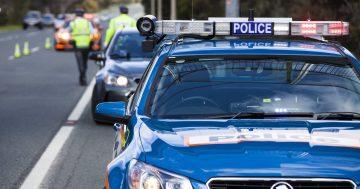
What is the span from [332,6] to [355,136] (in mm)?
16187

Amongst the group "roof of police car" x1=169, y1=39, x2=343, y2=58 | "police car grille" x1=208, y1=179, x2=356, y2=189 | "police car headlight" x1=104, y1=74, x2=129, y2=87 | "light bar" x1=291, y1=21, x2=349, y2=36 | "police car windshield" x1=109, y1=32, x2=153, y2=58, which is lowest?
"police car headlight" x1=104, y1=74, x2=129, y2=87

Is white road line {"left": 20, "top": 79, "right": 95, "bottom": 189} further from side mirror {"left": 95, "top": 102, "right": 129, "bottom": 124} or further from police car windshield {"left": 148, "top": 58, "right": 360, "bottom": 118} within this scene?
police car windshield {"left": 148, "top": 58, "right": 360, "bottom": 118}

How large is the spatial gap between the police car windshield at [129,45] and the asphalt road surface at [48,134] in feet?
3.68

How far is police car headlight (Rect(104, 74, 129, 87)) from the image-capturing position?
1334cm

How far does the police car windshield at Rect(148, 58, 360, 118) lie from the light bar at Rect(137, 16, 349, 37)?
71 cm

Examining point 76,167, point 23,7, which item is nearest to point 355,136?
point 76,167

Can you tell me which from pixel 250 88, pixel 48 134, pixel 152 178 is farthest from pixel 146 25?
pixel 48 134

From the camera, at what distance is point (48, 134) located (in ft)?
41.2

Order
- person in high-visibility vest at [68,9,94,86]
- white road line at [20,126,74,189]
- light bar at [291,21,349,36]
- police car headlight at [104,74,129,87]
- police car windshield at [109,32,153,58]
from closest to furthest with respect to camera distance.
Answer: light bar at [291,21,349,36] → white road line at [20,126,74,189] → police car headlight at [104,74,129,87] → police car windshield at [109,32,153,58] → person in high-visibility vest at [68,9,94,86]

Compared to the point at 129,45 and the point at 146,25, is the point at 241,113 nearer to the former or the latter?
the point at 146,25

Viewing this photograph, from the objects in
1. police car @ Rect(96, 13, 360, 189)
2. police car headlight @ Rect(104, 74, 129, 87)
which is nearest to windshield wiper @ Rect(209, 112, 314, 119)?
police car @ Rect(96, 13, 360, 189)

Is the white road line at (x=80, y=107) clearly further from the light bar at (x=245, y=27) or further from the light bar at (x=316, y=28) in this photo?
the light bar at (x=316, y=28)

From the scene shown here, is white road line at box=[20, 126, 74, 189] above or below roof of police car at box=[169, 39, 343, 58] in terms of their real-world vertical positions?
below

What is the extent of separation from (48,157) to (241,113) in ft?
16.5
